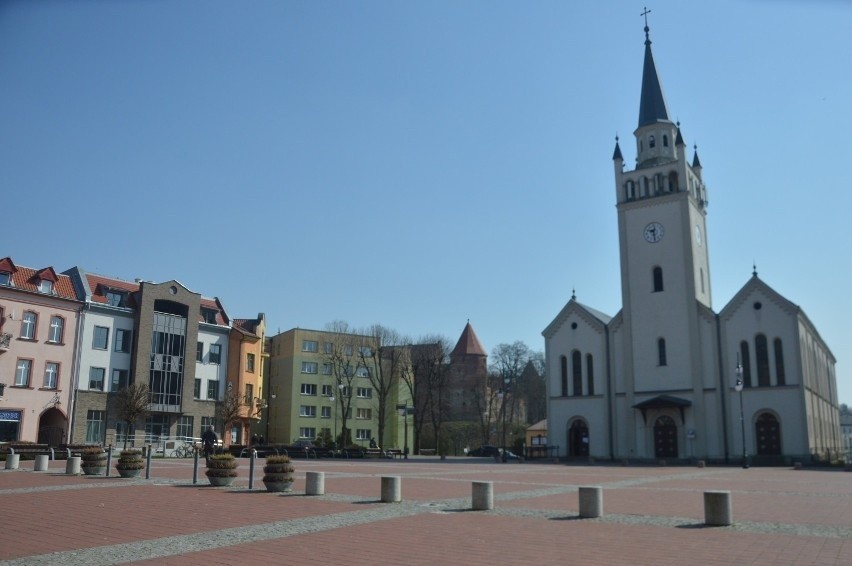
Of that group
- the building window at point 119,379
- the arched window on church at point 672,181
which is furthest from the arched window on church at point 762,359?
the building window at point 119,379

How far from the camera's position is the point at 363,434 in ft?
283

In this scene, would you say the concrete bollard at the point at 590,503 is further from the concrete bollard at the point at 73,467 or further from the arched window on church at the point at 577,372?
the arched window on church at the point at 577,372

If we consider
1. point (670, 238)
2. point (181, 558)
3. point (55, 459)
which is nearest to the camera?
point (181, 558)

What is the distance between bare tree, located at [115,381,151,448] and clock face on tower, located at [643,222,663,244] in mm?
39333

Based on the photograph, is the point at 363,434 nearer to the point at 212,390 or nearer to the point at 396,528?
the point at 212,390

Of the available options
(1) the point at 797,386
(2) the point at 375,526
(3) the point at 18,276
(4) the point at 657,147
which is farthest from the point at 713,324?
(3) the point at 18,276

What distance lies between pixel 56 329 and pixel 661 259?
44.3m

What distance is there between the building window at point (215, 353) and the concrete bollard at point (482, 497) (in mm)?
49053

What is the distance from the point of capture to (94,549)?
33.8ft

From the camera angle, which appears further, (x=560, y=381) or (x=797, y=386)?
(x=560, y=381)

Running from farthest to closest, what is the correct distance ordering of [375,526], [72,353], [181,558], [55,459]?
[72,353]
[55,459]
[375,526]
[181,558]

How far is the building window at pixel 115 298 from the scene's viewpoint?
5495cm

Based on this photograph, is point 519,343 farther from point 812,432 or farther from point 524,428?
point 812,432

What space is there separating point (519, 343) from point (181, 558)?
3348 inches
